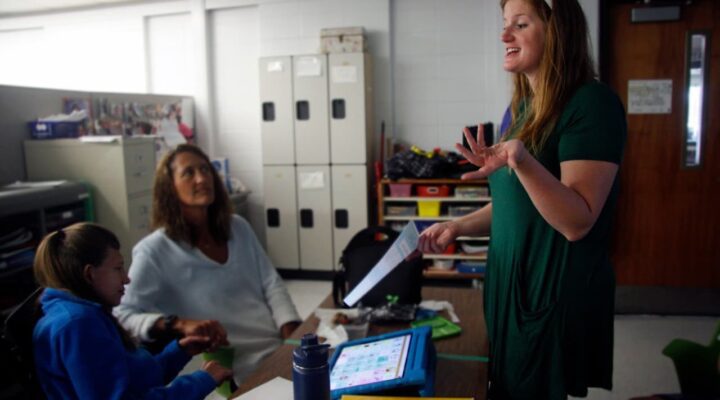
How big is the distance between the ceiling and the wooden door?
432 cm

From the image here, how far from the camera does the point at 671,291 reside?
400cm

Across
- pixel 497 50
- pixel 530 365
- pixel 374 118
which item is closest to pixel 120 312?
pixel 530 365

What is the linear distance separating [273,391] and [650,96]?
12.3 feet

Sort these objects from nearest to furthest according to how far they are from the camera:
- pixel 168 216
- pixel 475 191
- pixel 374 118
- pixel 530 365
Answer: pixel 530 365, pixel 168 216, pixel 475 191, pixel 374 118

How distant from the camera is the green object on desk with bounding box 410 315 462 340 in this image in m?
1.60

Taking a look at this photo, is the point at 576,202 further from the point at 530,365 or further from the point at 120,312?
the point at 120,312

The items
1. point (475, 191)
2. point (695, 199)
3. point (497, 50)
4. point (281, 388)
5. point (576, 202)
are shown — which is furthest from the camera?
point (497, 50)

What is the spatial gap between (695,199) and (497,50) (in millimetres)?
1867

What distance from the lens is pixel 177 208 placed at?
1972mm

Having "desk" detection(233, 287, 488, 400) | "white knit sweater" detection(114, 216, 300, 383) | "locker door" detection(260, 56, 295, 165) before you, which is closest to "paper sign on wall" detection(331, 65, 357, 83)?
"locker door" detection(260, 56, 295, 165)

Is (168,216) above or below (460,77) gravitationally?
below

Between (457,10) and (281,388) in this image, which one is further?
(457,10)

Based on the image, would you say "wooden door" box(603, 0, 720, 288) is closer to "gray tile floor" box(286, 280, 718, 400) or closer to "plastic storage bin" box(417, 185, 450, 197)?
"gray tile floor" box(286, 280, 718, 400)

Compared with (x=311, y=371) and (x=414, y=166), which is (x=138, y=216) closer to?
(x=414, y=166)
